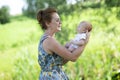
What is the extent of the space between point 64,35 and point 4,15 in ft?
3.13

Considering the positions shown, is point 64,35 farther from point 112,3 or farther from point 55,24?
point 55,24

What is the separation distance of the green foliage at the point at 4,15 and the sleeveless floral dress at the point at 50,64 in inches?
132

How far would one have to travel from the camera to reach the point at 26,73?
16.9 ft

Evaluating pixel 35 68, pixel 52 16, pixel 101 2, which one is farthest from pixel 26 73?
pixel 52 16

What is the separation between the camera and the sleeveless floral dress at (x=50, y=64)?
9.04 ft

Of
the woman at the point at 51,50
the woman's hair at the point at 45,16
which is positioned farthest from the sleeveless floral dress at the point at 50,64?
the woman's hair at the point at 45,16

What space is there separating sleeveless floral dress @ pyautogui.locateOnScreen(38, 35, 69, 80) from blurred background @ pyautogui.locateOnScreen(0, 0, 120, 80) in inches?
87.5

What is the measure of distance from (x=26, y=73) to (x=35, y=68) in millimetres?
147

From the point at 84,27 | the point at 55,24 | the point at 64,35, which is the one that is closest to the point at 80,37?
the point at 84,27

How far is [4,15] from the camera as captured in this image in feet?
20.1

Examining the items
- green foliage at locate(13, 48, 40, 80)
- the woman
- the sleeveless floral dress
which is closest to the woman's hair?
the woman

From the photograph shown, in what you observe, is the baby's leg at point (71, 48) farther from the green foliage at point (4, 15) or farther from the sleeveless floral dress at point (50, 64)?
the green foliage at point (4, 15)

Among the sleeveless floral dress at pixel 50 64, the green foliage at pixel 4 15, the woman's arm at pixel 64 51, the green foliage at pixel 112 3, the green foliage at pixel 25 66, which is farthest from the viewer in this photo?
the green foliage at pixel 112 3

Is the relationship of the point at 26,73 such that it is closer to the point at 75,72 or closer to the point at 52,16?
the point at 75,72
